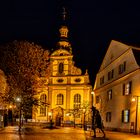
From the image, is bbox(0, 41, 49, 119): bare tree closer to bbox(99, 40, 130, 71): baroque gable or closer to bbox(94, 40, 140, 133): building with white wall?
bbox(99, 40, 130, 71): baroque gable

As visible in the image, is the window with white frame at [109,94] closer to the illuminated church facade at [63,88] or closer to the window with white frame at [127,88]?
the window with white frame at [127,88]

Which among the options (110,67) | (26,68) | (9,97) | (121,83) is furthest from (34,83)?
(121,83)

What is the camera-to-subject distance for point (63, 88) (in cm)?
7956

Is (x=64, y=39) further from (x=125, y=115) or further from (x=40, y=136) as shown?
(x=40, y=136)

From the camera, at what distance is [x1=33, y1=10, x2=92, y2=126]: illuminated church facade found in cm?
7812

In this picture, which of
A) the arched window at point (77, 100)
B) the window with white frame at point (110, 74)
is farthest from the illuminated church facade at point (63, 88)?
the window with white frame at point (110, 74)

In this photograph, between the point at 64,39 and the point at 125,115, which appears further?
the point at 64,39

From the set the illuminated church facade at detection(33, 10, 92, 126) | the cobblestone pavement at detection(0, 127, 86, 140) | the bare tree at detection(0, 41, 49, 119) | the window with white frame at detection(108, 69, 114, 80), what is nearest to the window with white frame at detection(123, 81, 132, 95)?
the window with white frame at detection(108, 69, 114, 80)

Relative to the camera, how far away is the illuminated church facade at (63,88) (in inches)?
3076

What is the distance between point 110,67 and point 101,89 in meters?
6.39

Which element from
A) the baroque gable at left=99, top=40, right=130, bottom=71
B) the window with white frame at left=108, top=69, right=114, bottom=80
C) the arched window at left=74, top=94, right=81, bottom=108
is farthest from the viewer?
the arched window at left=74, top=94, right=81, bottom=108

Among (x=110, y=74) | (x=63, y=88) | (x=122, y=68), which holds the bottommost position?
(x=63, y=88)

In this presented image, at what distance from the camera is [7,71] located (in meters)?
50.7

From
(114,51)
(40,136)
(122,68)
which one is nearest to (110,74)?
(114,51)
